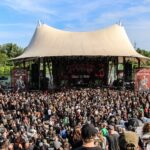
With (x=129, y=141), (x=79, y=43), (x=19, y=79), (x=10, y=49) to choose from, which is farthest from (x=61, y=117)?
(x=10, y=49)

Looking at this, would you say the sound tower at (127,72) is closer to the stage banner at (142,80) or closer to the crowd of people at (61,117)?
the stage banner at (142,80)

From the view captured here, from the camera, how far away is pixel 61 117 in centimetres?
2380

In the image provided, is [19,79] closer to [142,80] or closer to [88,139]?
[142,80]

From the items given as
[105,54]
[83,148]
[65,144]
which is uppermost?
[105,54]

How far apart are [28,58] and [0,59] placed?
47.7 m

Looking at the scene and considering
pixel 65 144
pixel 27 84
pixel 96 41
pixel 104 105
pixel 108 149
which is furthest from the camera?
pixel 96 41

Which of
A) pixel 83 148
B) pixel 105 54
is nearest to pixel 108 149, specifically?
pixel 83 148

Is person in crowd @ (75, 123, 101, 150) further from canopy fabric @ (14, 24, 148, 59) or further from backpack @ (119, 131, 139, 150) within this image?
canopy fabric @ (14, 24, 148, 59)

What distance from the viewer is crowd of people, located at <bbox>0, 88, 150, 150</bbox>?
562 inches

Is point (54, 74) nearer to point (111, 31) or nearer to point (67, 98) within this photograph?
point (111, 31)

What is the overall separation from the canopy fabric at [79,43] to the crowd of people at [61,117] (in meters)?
17.6

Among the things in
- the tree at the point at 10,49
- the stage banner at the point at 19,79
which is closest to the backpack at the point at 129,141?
the stage banner at the point at 19,79

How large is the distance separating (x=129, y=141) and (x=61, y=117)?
1615 cm

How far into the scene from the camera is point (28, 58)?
49.0m
